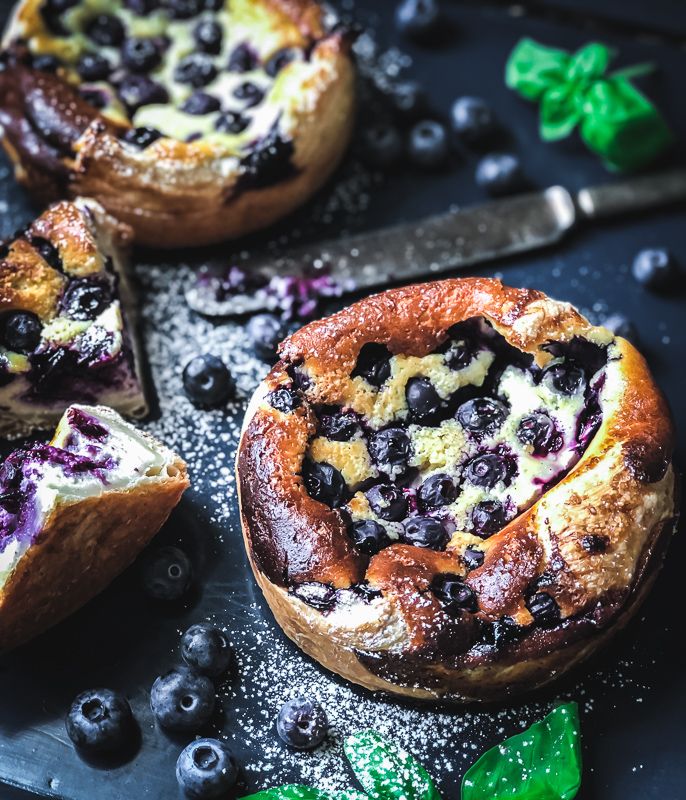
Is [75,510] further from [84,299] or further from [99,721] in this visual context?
[84,299]

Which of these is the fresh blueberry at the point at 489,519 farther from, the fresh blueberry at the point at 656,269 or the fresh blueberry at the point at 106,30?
the fresh blueberry at the point at 106,30

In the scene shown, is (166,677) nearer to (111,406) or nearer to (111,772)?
(111,772)

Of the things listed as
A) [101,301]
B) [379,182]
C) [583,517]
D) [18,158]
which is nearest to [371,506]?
[583,517]

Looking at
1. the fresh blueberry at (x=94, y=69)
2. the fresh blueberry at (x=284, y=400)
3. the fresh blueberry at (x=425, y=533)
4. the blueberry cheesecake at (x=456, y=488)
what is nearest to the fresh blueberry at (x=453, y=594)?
the blueberry cheesecake at (x=456, y=488)

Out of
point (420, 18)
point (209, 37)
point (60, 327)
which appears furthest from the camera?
point (420, 18)

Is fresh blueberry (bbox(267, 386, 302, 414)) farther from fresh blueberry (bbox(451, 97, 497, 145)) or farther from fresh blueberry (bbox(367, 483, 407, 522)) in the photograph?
fresh blueberry (bbox(451, 97, 497, 145))

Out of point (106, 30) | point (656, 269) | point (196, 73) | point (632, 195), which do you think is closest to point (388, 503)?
point (656, 269)
